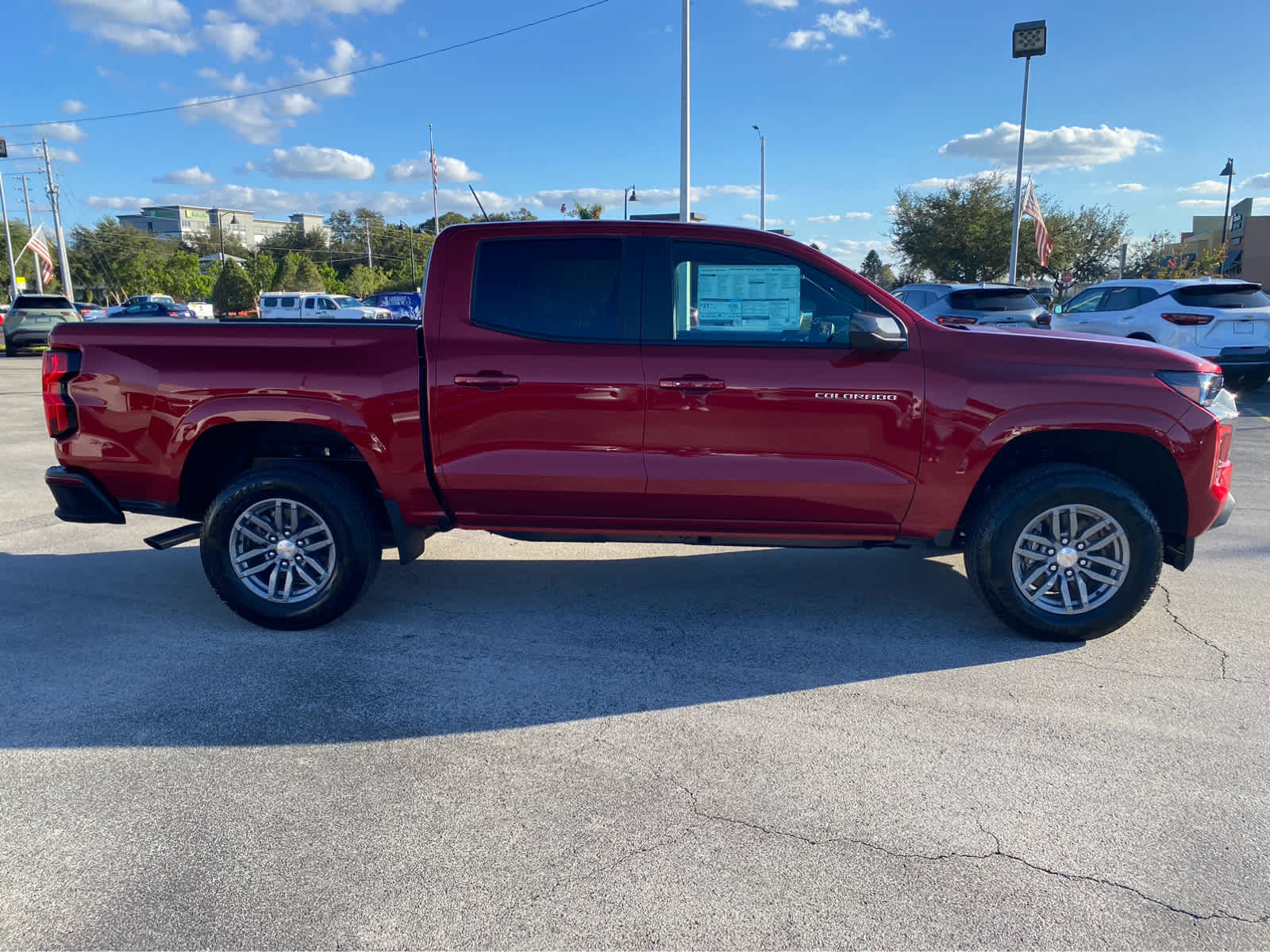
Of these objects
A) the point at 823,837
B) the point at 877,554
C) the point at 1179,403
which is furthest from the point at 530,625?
the point at 1179,403

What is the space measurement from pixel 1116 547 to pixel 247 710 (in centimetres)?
394

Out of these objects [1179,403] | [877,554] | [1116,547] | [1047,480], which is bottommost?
[877,554]

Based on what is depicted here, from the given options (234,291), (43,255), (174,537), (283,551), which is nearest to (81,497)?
(174,537)

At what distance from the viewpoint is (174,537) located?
477 centimetres

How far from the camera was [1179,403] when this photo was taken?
4145 millimetres

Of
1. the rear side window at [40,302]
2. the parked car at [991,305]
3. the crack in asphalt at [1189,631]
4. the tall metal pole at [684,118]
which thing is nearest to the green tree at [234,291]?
the rear side window at [40,302]

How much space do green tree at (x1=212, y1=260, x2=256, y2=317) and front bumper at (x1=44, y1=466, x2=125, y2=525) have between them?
184 ft

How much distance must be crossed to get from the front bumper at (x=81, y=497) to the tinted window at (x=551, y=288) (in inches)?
83.7

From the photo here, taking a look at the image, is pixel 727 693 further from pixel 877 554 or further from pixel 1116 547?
pixel 877 554

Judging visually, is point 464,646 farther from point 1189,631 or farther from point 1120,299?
point 1120,299

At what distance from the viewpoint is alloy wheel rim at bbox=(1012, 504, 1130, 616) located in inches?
167

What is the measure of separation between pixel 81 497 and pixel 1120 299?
13.5 m

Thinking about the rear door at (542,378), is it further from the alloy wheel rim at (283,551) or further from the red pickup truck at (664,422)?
the alloy wheel rim at (283,551)

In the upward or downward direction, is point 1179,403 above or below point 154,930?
above
